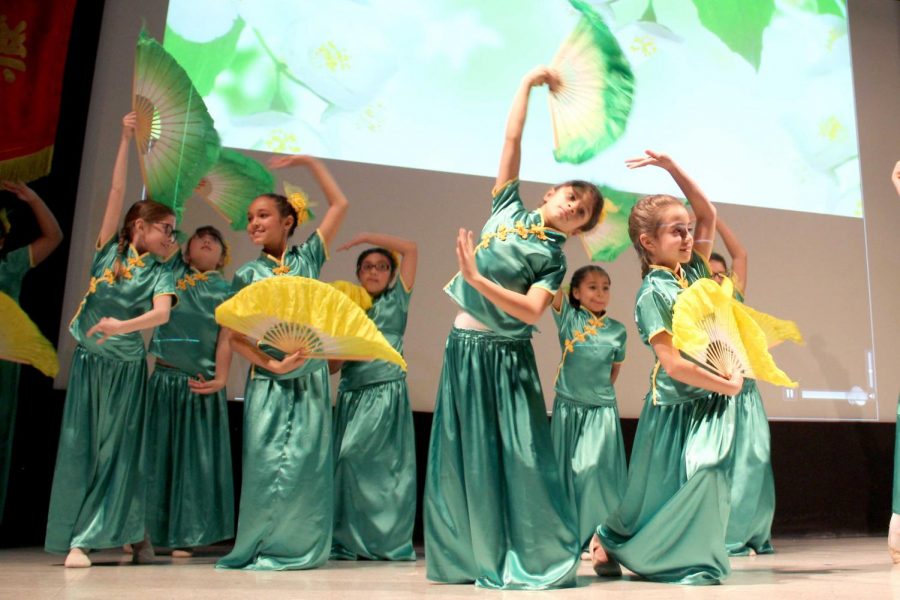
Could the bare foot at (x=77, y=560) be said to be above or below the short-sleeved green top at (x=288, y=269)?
below

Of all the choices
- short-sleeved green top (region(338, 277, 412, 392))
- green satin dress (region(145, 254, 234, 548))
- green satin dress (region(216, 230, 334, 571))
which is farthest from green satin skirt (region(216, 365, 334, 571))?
short-sleeved green top (region(338, 277, 412, 392))

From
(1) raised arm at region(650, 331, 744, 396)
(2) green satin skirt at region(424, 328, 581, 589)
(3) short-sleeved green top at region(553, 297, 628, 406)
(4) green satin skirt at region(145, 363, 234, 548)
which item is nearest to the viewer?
(2) green satin skirt at region(424, 328, 581, 589)

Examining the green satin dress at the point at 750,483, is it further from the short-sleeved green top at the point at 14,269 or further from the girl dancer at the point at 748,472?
the short-sleeved green top at the point at 14,269

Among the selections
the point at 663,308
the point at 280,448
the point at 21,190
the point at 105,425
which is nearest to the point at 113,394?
the point at 105,425

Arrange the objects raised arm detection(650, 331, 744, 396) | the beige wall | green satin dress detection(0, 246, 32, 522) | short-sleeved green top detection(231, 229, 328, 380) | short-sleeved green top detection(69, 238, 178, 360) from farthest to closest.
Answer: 1. the beige wall
2. green satin dress detection(0, 246, 32, 522)
3. short-sleeved green top detection(69, 238, 178, 360)
4. short-sleeved green top detection(231, 229, 328, 380)
5. raised arm detection(650, 331, 744, 396)

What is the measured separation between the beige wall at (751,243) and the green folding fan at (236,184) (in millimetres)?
563

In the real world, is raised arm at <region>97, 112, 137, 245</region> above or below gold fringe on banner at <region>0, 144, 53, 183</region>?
below

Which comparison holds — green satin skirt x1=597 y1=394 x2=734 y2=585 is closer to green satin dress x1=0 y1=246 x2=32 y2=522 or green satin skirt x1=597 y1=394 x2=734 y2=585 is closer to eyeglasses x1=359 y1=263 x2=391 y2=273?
eyeglasses x1=359 y1=263 x2=391 y2=273

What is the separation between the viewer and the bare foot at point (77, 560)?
3.26 metres

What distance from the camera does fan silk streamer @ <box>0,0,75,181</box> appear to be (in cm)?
417

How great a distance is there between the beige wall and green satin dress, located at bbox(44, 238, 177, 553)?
95cm

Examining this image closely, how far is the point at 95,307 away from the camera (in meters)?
3.51

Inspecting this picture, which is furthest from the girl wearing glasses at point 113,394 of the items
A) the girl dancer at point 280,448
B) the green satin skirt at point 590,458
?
the green satin skirt at point 590,458

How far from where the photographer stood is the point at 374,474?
412cm
